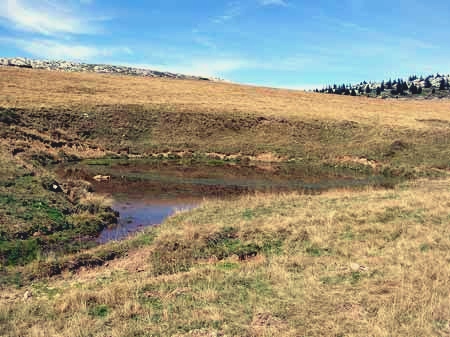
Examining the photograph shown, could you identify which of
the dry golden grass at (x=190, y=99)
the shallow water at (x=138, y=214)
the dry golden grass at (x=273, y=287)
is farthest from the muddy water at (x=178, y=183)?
the dry golden grass at (x=190, y=99)

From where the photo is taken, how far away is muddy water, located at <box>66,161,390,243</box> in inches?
981

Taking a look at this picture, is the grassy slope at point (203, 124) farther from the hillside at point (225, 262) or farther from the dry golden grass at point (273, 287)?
the dry golden grass at point (273, 287)

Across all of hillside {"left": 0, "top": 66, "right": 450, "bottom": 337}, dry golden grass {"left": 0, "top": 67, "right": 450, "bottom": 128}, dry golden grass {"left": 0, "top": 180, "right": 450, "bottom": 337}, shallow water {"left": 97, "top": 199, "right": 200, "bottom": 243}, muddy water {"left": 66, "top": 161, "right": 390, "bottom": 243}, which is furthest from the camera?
dry golden grass {"left": 0, "top": 67, "right": 450, "bottom": 128}

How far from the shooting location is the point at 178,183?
35688mm

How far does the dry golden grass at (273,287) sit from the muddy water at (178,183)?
577 centimetres

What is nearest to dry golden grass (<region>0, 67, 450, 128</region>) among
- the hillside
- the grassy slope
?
the grassy slope

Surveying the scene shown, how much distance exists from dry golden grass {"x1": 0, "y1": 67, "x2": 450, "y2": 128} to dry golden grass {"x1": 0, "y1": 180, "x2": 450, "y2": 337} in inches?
1984

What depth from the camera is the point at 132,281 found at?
12.1 metres

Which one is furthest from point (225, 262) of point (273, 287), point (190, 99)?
point (190, 99)

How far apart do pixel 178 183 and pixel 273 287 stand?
25.4 m

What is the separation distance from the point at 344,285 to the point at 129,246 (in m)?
8.69

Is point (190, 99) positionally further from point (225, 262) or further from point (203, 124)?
point (225, 262)

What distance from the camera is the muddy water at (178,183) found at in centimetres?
2492

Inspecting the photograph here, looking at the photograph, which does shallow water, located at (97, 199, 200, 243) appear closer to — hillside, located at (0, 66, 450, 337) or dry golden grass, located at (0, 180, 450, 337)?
hillside, located at (0, 66, 450, 337)
